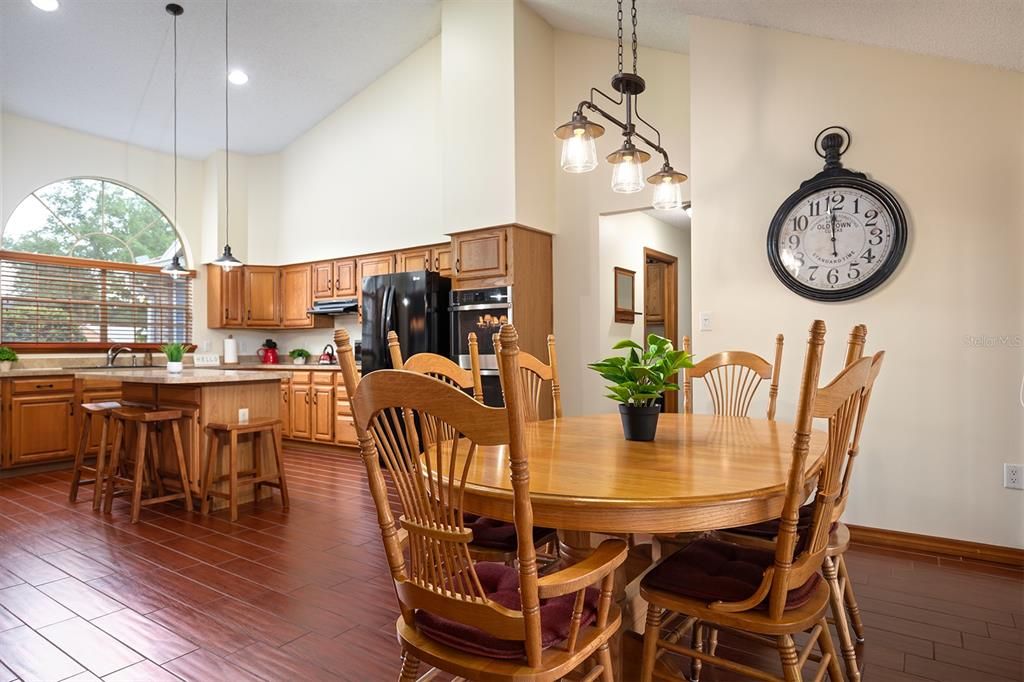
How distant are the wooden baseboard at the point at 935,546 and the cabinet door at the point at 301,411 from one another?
4.82 meters

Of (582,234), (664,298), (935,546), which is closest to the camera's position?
(935,546)

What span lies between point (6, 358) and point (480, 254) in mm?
4119

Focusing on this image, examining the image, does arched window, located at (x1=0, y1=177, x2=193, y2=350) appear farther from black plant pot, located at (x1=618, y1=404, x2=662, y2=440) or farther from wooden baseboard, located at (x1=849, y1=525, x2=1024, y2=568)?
wooden baseboard, located at (x1=849, y1=525, x2=1024, y2=568)

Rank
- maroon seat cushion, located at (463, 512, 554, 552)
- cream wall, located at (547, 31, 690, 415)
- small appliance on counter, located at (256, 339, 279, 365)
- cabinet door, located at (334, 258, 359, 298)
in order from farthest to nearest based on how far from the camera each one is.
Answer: small appliance on counter, located at (256, 339, 279, 365)
cabinet door, located at (334, 258, 359, 298)
cream wall, located at (547, 31, 690, 415)
maroon seat cushion, located at (463, 512, 554, 552)

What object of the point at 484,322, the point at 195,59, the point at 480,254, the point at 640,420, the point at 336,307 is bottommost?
the point at 640,420

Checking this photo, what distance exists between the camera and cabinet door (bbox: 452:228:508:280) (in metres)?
4.61

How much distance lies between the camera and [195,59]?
515cm

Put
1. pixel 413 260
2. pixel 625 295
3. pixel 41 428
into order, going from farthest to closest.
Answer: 1. pixel 413 260
2. pixel 625 295
3. pixel 41 428

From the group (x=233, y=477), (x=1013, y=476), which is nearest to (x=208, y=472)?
(x=233, y=477)

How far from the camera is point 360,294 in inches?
239

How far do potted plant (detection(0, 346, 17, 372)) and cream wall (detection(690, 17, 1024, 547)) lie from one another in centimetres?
568

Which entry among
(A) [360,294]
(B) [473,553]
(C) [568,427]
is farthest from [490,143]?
(B) [473,553]

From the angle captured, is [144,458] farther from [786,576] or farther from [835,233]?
[835,233]

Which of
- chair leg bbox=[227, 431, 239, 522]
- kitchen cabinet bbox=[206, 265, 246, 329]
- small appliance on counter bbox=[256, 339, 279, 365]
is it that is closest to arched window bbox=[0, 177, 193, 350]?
kitchen cabinet bbox=[206, 265, 246, 329]
